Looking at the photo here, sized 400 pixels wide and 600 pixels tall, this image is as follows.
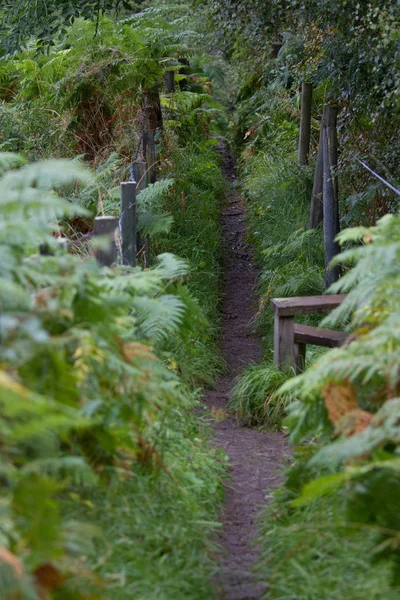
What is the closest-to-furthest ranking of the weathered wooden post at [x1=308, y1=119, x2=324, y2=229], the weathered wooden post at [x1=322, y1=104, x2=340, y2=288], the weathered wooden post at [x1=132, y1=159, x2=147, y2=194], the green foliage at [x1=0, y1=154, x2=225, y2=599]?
1. the green foliage at [x1=0, y1=154, x2=225, y2=599]
2. the weathered wooden post at [x1=132, y1=159, x2=147, y2=194]
3. the weathered wooden post at [x1=322, y1=104, x2=340, y2=288]
4. the weathered wooden post at [x1=308, y1=119, x2=324, y2=229]

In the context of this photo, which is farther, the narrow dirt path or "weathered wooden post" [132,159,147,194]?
"weathered wooden post" [132,159,147,194]

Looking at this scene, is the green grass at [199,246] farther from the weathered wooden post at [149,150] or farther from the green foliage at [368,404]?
the green foliage at [368,404]

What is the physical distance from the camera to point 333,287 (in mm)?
3461

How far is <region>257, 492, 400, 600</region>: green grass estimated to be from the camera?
10.0ft

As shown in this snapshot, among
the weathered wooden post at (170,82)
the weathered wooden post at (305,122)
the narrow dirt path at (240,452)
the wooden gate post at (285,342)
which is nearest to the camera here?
the narrow dirt path at (240,452)

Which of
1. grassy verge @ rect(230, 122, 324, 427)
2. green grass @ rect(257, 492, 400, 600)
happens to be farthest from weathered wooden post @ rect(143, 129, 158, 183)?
green grass @ rect(257, 492, 400, 600)

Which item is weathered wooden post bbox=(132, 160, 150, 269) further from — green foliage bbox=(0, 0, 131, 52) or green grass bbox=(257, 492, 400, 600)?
green grass bbox=(257, 492, 400, 600)

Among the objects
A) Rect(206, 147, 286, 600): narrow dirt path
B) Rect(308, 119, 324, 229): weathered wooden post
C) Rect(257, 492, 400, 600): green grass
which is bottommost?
Rect(206, 147, 286, 600): narrow dirt path

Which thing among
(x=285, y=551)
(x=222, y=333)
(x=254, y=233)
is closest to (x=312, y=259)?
(x=222, y=333)

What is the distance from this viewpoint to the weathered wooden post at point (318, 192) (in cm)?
852

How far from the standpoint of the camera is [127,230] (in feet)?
19.4

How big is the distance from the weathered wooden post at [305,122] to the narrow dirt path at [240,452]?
1.56 metres

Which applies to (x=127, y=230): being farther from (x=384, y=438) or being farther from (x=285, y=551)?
(x=384, y=438)

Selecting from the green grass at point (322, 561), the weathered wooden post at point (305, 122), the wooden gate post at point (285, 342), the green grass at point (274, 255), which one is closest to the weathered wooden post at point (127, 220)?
the wooden gate post at point (285, 342)
